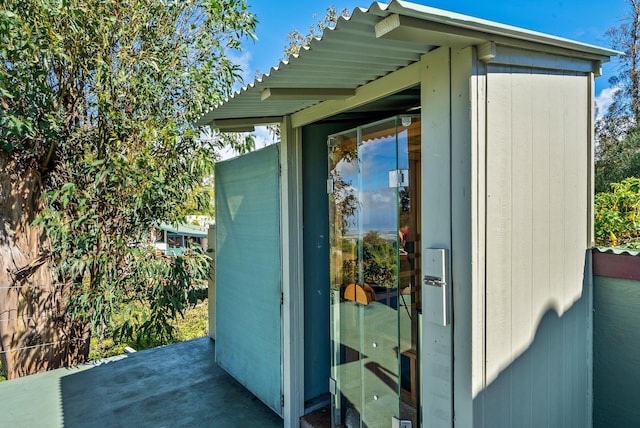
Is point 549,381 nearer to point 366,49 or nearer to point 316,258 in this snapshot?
point 316,258

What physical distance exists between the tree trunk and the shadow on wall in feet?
16.8

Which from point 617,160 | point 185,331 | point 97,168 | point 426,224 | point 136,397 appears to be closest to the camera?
point 426,224

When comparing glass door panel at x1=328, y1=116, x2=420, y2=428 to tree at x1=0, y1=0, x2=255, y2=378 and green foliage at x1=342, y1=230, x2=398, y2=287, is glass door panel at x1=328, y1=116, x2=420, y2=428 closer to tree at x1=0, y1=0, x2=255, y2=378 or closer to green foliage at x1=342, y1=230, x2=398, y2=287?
green foliage at x1=342, y1=230, x2=398, y2=287

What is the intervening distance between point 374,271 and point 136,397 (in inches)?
111

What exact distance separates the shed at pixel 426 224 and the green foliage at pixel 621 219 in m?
1.72

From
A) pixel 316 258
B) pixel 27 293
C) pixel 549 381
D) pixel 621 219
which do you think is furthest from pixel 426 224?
pixel 27 293

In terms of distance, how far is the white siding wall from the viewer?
5.92ft

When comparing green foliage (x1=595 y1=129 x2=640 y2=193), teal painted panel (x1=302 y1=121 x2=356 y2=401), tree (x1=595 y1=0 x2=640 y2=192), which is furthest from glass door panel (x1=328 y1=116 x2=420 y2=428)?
tree (x1=595 y1=0 x2=640 y2=192)

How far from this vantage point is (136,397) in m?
3.68

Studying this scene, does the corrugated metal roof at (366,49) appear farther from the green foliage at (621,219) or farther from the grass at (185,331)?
the grass at (185,331)

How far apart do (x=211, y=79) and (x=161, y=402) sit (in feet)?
13.0

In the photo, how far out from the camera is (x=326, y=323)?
11.3 ft

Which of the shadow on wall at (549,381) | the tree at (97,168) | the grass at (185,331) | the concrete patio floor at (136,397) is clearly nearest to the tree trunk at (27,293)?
the tree at (97,168)

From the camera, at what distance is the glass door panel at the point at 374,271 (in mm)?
2398
